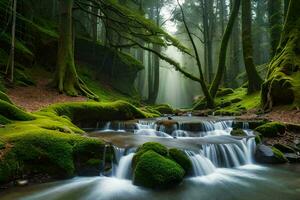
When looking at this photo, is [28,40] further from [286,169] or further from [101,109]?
[286,169]

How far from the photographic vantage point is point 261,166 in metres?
8.48

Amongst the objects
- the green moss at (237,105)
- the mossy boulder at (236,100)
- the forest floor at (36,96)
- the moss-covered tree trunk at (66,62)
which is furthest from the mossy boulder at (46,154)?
the mossy boulder at (236,100)

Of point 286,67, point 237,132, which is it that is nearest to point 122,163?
point 237,132

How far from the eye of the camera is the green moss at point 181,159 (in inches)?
285

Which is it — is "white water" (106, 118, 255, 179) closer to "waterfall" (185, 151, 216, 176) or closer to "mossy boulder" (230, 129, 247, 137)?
"waterfall" (185, 151, 216, 176)

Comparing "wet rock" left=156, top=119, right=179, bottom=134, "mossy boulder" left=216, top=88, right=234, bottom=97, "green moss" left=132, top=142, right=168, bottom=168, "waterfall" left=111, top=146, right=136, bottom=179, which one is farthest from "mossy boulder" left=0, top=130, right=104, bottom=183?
"mossy boulder" left=216, top=88, right=234, bottom=97

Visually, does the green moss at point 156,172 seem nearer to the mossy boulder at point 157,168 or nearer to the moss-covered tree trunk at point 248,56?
the mossy boulder at point 157,168

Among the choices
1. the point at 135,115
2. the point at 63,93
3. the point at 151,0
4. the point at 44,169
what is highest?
the point at 151,0

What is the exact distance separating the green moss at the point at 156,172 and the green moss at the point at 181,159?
42cm

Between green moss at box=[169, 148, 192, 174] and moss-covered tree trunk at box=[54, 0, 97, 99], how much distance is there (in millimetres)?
8366

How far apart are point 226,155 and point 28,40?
527 inches

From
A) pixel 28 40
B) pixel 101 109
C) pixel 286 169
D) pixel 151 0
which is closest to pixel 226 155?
pixel 286 169

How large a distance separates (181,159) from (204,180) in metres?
0.71

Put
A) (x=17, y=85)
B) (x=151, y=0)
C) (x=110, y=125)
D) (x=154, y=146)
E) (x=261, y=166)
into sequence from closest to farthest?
1. (x=154, y=146)
2. (x=261, y=166)
3. (x=110, y=125)
4. (x=17, y=85)
5. (x=151, y=0)
